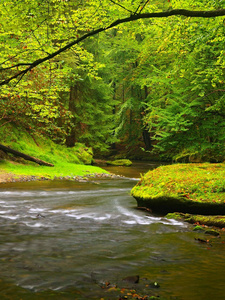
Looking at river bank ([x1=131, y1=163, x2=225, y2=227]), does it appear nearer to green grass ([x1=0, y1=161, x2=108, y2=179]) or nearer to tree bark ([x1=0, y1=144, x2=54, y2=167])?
green grass ([x1=0, y1=161, x2=108, y2=179])

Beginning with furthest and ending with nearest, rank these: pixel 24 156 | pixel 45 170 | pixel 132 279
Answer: pixel 24 156, pixel 45 170, pixel 132 279

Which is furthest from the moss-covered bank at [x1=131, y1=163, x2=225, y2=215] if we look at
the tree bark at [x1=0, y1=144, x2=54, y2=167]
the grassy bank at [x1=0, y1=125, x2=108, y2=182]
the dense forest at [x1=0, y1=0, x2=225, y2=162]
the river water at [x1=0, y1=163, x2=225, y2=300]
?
the tree bark at [x1=0, y1=144, x2=54, y2=167]

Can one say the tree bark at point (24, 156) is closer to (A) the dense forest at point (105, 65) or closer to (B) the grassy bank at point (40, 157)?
(B) the grassy bank at point (40, 157)

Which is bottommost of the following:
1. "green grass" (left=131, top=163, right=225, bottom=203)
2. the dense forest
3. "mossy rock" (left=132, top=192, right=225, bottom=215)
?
"mossy rock" (left=132, top=192, right=225, bottom=215)

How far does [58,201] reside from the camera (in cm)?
912

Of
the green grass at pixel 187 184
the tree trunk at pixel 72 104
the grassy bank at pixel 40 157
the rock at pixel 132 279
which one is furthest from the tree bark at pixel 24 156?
the rock at pixel 132 279

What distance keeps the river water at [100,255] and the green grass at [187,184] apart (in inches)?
25.9

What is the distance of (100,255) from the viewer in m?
4.62

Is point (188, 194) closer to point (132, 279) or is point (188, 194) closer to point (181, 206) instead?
point (181, 206)

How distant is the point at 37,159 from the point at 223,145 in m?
10.2

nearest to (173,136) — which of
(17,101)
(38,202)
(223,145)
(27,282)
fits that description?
(223,145)

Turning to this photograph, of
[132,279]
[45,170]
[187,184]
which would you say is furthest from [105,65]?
[132,279]

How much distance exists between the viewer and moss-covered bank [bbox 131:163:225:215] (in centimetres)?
671

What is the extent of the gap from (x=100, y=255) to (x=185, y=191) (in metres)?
3.14
